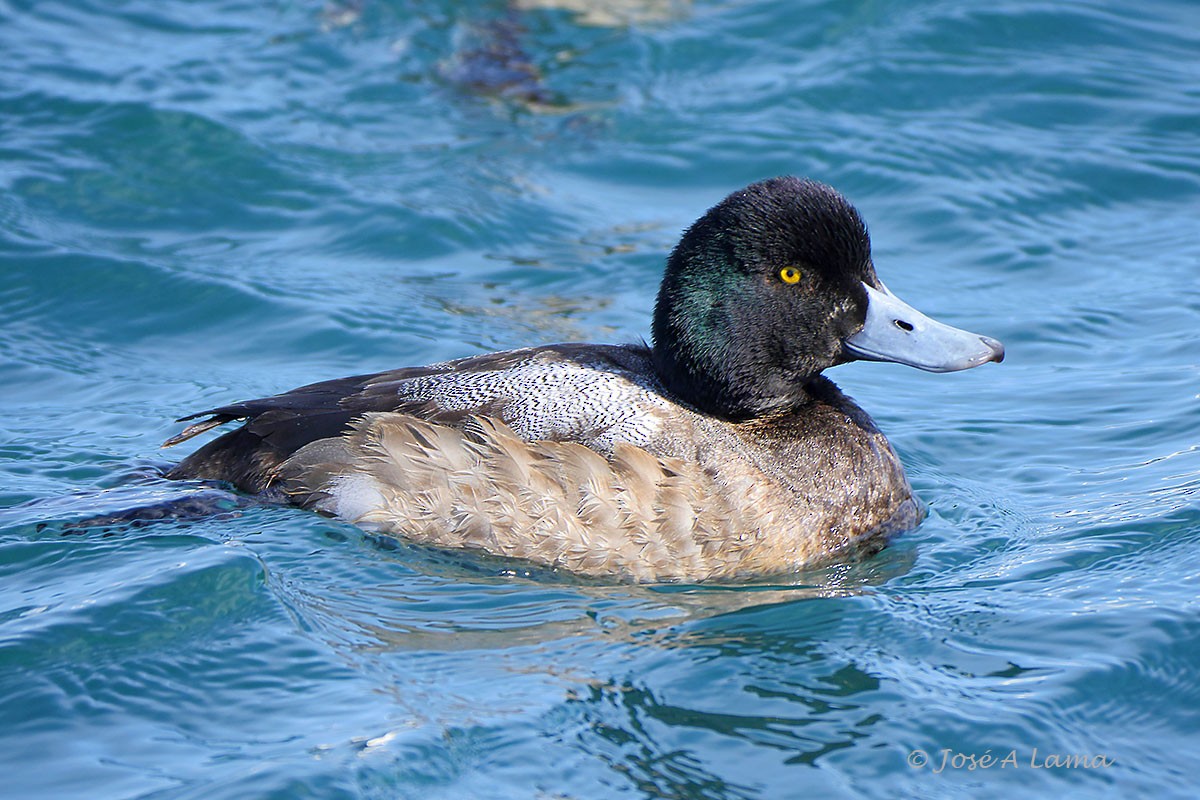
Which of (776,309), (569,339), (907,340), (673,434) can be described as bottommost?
(569,339)

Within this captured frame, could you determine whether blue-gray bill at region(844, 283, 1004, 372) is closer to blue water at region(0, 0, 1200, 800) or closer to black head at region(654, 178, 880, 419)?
black head at region(654, 178, 880, 419)

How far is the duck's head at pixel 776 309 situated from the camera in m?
6.22

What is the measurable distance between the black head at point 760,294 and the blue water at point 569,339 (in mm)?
961

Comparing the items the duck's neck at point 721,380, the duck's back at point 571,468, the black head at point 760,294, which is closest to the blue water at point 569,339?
the duck's back at point 571,468

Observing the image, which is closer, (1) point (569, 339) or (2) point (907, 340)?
(2) point (907, 340)

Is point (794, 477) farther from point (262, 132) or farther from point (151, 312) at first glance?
point (262, 132)

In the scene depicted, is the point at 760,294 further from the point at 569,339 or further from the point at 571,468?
the point at 569,339

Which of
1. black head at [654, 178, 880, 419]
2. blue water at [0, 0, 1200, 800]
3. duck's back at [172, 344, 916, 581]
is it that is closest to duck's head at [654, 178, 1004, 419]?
black head at [654, 178, 880, 419]

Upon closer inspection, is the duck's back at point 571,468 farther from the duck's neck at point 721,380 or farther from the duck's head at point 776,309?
the duck's head at point 776,309

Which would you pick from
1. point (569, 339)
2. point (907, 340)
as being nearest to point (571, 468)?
point (907, 340)

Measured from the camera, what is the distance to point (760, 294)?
6297 mm

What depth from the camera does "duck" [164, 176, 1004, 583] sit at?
6016mm

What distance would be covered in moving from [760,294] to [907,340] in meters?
0.71

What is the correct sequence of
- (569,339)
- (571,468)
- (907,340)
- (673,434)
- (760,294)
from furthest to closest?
1. (569,339)
2. (907,340)
3. (760,294)
4. (673,434)
5. (571,468)
